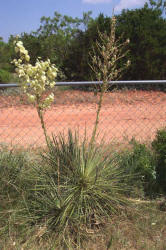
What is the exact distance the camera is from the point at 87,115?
299 inches

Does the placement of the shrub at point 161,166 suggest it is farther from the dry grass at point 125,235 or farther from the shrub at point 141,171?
the dry grass at point 125,235

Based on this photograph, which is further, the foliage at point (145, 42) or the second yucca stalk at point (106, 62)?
the foliage at point (145, 42)

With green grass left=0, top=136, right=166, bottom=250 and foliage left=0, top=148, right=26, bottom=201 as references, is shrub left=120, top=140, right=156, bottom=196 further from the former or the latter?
foliage left=0, top=148, right=26, bottom=201

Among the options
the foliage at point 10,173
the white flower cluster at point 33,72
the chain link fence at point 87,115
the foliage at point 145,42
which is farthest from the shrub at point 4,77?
the white flower cluster at point 33,72

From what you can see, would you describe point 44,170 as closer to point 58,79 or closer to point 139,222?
point 139,222

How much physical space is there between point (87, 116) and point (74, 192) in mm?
4788

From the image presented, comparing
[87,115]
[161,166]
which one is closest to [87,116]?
[87,115]

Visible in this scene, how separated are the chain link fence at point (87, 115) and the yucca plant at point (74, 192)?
198 centimetres

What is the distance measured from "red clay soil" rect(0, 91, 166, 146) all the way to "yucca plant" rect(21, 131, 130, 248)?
1.98m

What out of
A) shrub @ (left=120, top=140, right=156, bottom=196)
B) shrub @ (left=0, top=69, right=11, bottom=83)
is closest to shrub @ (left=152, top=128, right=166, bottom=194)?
shrub @ (left=120, top=140, right=156, bottom=196)

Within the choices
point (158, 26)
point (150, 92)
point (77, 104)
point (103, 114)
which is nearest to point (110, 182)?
point (103, 114)

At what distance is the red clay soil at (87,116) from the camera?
19.0ft

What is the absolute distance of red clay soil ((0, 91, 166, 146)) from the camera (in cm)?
580

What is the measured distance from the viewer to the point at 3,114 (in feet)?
25.5
